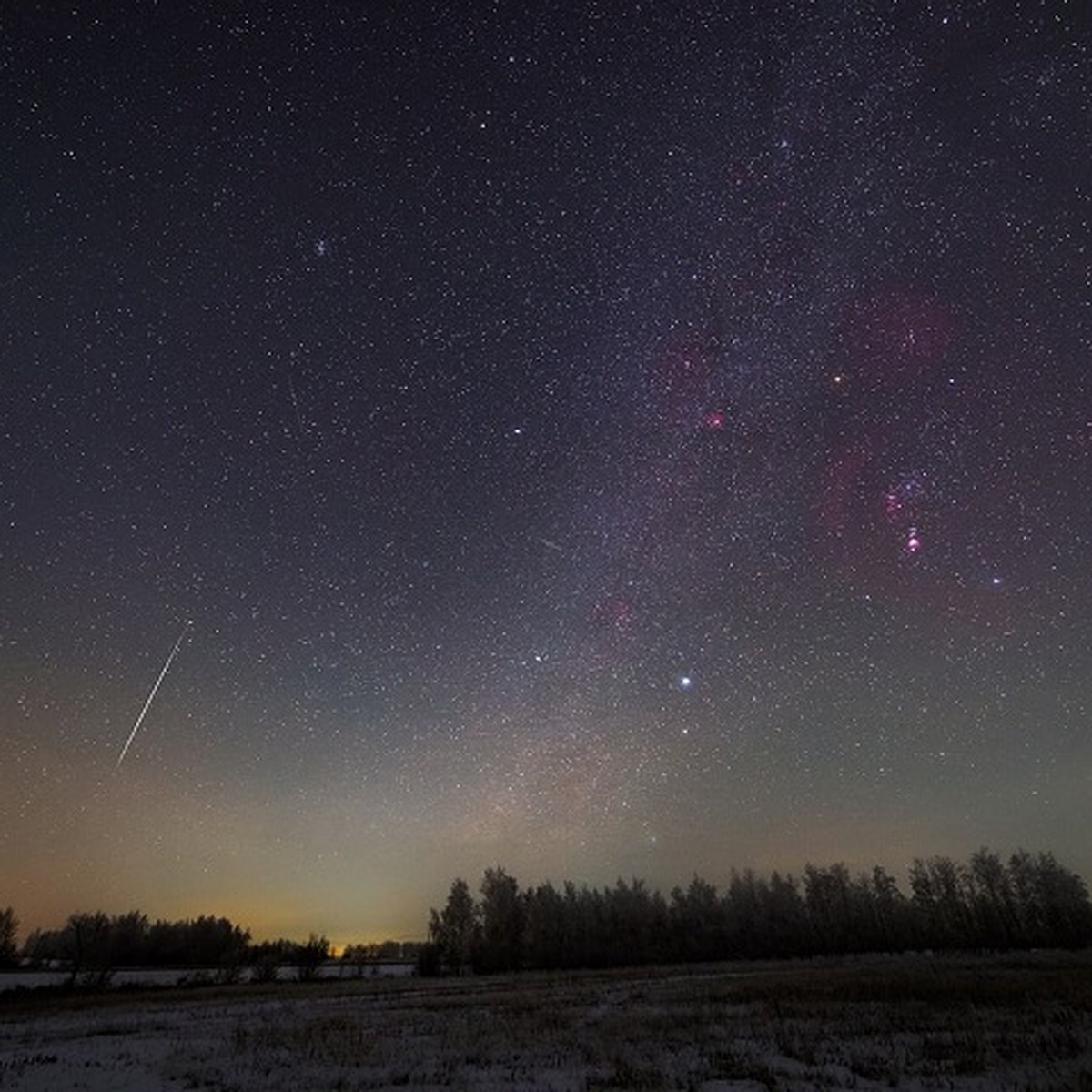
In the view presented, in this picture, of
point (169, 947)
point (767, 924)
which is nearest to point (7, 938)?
point (169, 947)

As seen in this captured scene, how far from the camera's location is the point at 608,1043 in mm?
20688

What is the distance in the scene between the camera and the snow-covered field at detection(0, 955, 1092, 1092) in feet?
49.9

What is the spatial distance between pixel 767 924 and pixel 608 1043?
109 meters

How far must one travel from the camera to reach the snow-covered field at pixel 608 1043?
15.2 metres

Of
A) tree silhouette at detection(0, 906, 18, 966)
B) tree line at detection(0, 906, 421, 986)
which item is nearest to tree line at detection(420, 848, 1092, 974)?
tree line at detection(0, 906, 421, 986)

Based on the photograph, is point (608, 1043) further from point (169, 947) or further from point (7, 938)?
point (169, 947)

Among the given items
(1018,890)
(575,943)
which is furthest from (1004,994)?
(1018,890)

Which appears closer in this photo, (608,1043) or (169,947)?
(608,1043)

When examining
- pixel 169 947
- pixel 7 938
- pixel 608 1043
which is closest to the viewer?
pixel 608 1043

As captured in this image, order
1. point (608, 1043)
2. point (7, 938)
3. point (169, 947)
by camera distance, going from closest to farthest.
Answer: point (608, 1043) < point (7, 938) < point (169, 947)

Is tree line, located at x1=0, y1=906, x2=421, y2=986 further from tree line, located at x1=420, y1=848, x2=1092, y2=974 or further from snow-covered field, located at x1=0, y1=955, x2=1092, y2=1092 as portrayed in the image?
snow-covered field, located at x1=0, y1=955, x2=1092, y2=1092

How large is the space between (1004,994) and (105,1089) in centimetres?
3340

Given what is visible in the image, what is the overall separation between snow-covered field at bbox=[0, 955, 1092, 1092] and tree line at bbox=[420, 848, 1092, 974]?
69.8 metres

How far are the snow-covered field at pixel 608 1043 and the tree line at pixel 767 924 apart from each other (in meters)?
69.8
